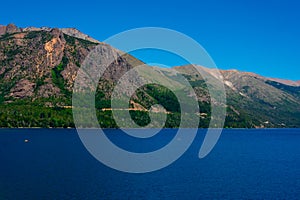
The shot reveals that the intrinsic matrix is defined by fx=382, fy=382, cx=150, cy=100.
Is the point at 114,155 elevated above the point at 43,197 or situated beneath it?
elevated above

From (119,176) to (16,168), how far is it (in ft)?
129

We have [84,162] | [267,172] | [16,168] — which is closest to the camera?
[16,168]

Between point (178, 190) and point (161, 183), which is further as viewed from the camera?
point (161, 183)

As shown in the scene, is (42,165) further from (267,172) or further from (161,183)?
(267,172)

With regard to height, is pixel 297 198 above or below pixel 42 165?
below

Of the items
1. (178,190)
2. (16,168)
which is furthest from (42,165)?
(178,190)

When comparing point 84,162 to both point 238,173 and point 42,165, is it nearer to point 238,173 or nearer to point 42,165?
point 42,165

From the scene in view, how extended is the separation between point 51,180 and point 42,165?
3137 cm

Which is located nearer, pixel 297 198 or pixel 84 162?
pixel 297 198

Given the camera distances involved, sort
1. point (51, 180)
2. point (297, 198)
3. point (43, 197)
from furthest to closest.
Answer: point (51, 180) → point (297, 198) → point (43, 197)

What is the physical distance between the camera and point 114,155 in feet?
584

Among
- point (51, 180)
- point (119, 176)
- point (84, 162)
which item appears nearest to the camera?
point (51, 180)

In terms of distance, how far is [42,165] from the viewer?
14550cm

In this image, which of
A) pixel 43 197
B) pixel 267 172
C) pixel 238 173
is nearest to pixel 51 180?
pixel 43 197
